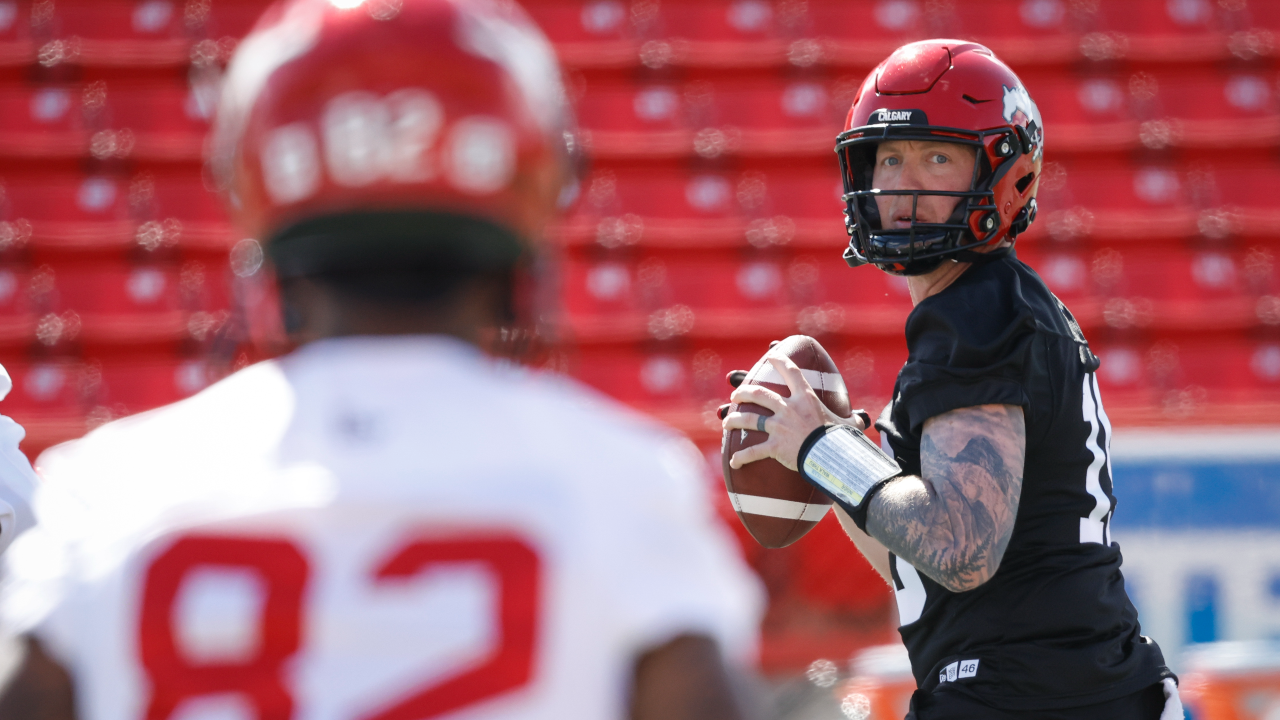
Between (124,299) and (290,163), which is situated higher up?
(290,163)

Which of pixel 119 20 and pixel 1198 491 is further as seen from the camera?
pixel 119 20

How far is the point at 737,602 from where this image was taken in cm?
102

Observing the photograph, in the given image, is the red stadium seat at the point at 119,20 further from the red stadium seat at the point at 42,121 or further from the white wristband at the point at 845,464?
the white wristband at the point at 845,464

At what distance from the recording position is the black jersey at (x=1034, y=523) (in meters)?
1.81

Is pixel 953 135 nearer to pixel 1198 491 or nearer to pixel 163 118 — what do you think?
pixel 1198 491

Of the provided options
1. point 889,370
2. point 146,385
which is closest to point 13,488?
point 146,385

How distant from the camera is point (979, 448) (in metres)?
1.72

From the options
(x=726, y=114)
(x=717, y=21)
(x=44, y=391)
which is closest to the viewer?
(x=44, y=391)

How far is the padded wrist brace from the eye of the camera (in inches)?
72.4

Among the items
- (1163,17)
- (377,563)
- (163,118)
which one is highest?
(1163,17)

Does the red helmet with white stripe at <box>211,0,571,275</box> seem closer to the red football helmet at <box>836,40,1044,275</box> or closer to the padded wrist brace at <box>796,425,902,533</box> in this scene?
the padded wrist brace at <box>796,425,902,533</box>

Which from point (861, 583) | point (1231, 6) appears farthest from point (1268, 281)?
point (861, 583)

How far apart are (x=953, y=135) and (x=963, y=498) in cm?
67

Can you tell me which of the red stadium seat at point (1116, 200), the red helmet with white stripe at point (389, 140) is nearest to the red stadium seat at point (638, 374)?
the red stadium seat at point (1116, 200)
